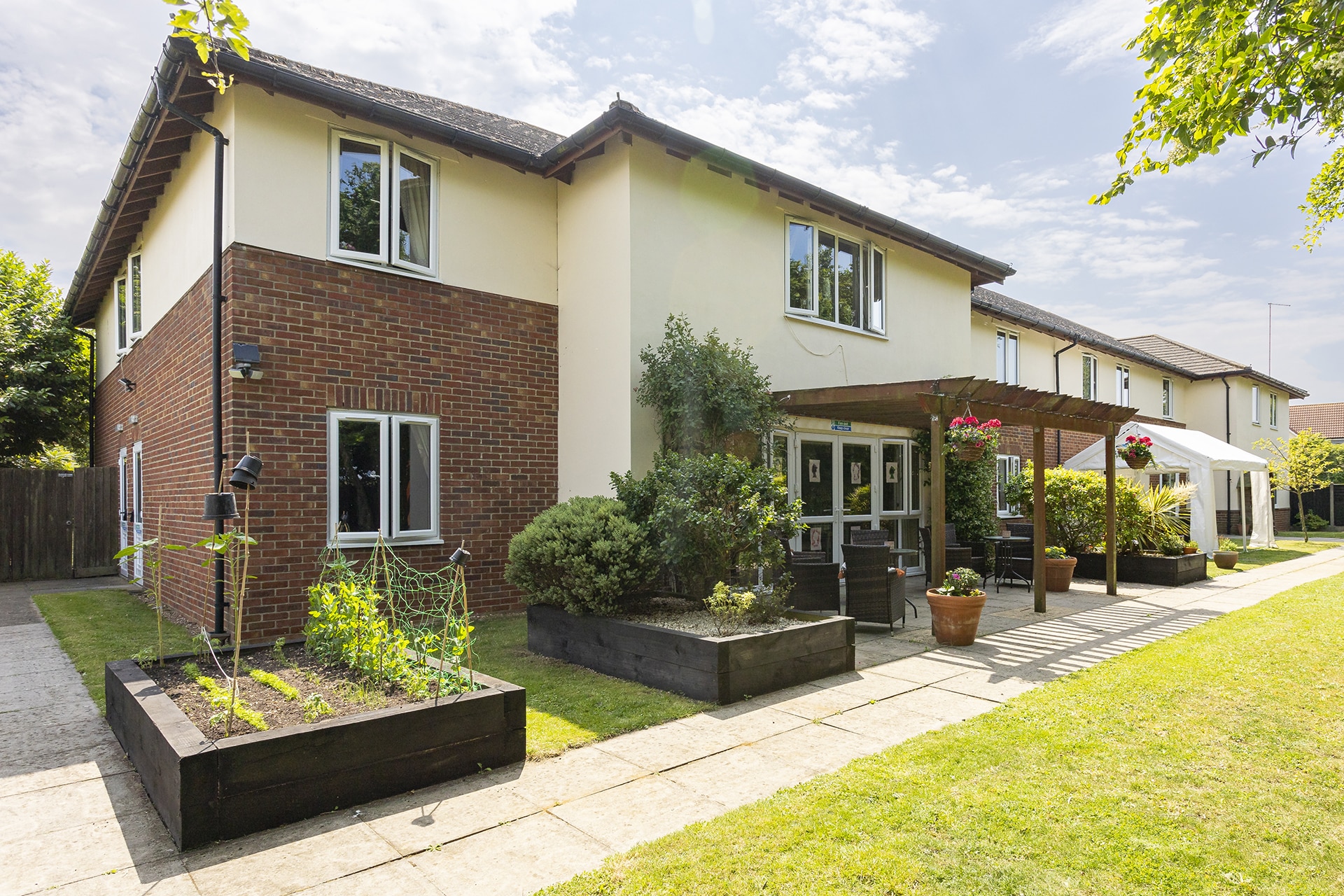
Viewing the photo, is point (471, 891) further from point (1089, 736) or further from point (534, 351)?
point (534, 351)

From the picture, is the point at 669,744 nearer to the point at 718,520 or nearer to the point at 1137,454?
the point at 718,520

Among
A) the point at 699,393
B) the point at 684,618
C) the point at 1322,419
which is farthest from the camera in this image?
the point at 1322,419

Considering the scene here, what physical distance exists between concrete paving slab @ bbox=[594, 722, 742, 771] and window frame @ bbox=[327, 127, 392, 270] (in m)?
5.91

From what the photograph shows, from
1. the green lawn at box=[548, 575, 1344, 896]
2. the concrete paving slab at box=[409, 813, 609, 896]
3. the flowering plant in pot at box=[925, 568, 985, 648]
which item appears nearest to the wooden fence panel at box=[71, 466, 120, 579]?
the concrete paving slab at box=[409, 813, 609, 896]

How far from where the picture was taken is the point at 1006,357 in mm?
17484

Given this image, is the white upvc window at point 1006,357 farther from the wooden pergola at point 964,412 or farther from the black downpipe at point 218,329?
the black downpipe at point 218,329

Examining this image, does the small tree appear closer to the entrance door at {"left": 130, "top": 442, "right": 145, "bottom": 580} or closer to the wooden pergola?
the wooden pergola

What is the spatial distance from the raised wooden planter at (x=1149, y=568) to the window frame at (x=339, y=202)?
11.9m

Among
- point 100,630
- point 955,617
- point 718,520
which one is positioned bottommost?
point 100,630

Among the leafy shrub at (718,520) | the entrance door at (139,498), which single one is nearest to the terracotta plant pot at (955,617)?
the leafy shrub at (718,520)

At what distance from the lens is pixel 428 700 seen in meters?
4.17

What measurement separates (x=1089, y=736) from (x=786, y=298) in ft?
23.8

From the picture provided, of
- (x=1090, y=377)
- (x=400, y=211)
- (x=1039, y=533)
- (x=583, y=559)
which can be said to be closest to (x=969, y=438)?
(x=1039, y=533)

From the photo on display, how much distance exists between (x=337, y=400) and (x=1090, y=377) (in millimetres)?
20165
